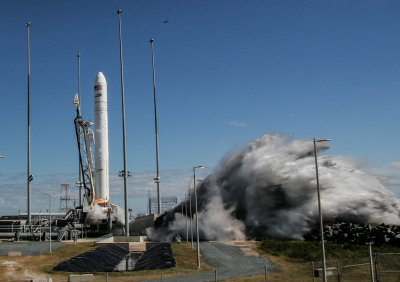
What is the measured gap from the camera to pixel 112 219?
92.6 m

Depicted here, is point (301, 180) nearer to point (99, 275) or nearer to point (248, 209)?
point (248, 209)

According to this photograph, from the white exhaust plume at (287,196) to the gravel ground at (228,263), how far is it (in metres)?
10.3

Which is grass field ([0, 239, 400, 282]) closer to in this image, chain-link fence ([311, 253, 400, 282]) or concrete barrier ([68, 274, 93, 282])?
chain-link fence ([311, 253, 400, 282])

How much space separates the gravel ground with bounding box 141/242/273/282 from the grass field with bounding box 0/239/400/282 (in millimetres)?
1299

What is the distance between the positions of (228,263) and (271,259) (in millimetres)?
5812

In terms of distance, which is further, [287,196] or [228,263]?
[287,196]

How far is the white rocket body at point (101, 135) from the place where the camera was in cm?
9175

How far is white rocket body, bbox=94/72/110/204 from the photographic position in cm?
9175

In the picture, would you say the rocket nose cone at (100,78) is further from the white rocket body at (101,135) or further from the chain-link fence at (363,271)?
the chain-link fence at (363,271)

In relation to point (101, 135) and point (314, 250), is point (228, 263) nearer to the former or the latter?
point (314, 250)

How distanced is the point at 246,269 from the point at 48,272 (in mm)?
17814


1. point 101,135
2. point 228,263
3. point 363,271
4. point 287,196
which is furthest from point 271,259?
point 101,135

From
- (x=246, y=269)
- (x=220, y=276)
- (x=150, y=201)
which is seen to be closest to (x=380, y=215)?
(x=246, y=269)

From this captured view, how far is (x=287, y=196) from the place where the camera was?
69312 mm
